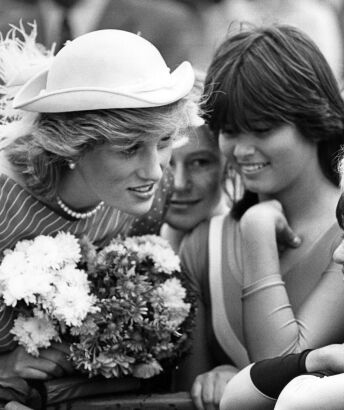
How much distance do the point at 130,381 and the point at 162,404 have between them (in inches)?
5.0

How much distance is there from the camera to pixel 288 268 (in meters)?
2.55

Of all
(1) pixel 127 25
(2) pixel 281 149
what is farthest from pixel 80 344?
(1) pixel 127 25

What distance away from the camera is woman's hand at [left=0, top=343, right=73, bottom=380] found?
2.31 meters

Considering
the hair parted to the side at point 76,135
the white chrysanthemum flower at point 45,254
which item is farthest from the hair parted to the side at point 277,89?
the white chrysanthemum flower at point 45,254

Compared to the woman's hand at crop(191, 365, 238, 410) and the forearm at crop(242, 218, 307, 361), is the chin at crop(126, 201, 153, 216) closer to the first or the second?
the forearm at crop(242, 218, 307, 361)

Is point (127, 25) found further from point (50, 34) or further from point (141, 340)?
point (141, 340)

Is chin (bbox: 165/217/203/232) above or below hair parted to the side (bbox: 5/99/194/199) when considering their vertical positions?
below

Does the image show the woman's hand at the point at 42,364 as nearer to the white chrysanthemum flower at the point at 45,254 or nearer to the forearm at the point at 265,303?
the white chrysanthemum flower at the point at 45,254

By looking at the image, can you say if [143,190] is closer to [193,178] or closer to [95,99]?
[95,99]

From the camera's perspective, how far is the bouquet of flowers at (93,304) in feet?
7.32

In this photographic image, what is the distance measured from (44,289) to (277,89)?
819mm

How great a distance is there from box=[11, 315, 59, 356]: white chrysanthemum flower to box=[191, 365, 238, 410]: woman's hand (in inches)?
15.4

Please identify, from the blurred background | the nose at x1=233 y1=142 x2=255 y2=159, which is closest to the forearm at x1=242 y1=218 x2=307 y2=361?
the nose at x1=233 y1=142 x2=255 y2=159

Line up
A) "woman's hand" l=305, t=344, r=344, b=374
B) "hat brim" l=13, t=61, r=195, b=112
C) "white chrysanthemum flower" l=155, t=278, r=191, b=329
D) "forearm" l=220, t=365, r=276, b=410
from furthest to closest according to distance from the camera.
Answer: "white chrysanthemum flower" l=155, t=278, r=191, b=329 < "hat brim" l=13, t=61, r=195, b=112 < "forearm" l=220, t=365, r=276, b=410 < "woman's hand" l=305, t=344, r=344, b=374
